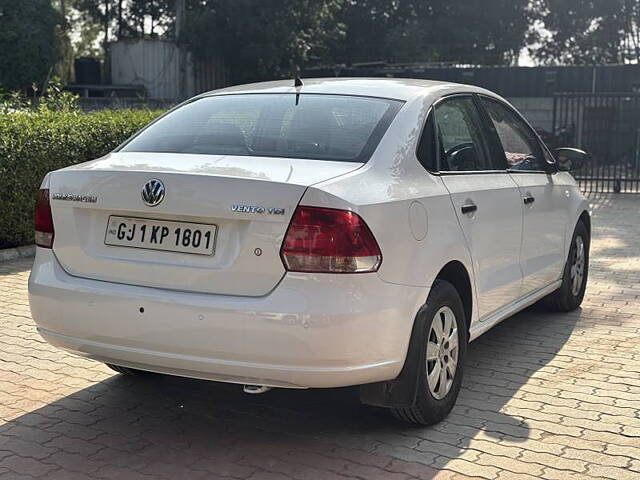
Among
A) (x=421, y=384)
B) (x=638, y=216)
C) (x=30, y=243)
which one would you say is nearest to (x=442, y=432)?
(x=421, y=384)

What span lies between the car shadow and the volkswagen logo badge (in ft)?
3.92

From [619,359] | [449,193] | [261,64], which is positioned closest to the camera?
[449,193]

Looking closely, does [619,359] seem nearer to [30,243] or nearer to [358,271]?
[358,271]

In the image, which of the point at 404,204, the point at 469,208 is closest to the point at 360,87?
the point at 469,208

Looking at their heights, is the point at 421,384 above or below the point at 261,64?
below

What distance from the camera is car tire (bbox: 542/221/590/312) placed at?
6.52m

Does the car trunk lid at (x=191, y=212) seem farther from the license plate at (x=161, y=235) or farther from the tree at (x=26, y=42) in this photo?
the tree at (x=26, y=42)

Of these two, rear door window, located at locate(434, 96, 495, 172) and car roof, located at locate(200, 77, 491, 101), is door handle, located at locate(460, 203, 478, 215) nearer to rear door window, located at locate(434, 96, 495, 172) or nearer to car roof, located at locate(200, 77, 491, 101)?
rear door window, located at locate(434, 96, 495, 172)

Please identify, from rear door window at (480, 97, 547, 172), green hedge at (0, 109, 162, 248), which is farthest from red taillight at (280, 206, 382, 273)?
green hedge at (0, 109, 162, 248)

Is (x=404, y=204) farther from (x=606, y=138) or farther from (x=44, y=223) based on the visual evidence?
(x=606, y=138)

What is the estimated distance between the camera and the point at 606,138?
20.6 m

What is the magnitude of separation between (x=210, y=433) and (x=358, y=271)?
127 cm

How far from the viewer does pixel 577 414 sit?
4.49 meters

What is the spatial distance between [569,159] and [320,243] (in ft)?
11.7
